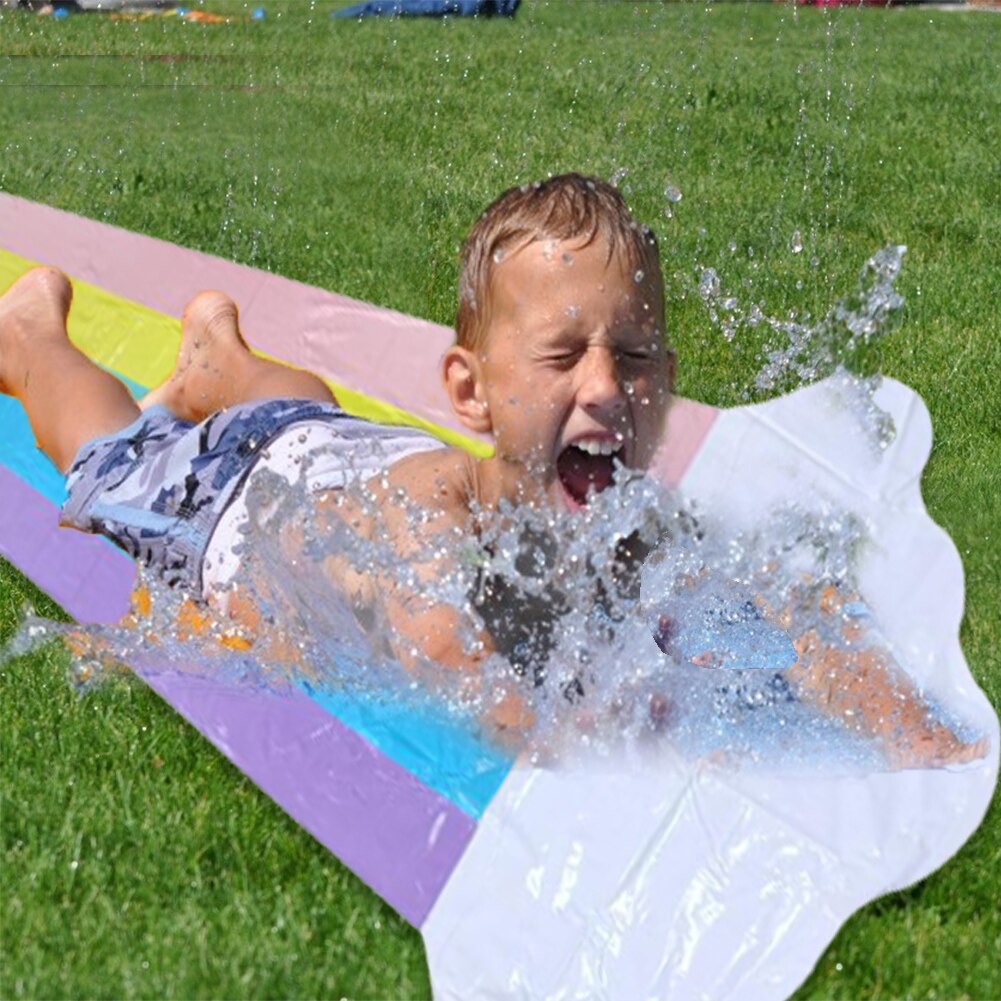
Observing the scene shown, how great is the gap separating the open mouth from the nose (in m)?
0.06

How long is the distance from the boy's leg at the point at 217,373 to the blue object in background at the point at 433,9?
18.7 ft

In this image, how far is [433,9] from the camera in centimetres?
920

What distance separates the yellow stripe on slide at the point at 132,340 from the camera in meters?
3.27

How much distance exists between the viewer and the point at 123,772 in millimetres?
2150

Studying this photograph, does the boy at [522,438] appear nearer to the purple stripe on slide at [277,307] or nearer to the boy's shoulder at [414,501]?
the boy's shoulder at [414,501]

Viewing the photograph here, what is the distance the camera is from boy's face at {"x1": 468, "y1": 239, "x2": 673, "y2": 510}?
213 centimetres

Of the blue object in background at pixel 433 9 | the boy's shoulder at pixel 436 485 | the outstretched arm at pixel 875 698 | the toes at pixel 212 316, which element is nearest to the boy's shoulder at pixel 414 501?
the boy's shoulder at pixel 436 485

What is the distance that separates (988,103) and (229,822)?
4.96 meters

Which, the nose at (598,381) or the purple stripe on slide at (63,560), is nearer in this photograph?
the nose at (598,381)

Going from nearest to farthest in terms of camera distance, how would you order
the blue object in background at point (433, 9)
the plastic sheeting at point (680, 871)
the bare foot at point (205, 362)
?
the plastic sheeting at point (680, 871)
the bare foot at point (205, 362)
the blue object in background at point (433, 9)

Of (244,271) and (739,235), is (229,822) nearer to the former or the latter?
(244,271)

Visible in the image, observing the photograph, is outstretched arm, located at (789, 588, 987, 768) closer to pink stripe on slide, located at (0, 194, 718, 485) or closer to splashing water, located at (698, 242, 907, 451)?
pink stripe on slide, located at (0, 194, 718, 485)

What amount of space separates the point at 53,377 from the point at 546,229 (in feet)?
4.19

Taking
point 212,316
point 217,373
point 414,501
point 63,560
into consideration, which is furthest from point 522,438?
point 212,316
